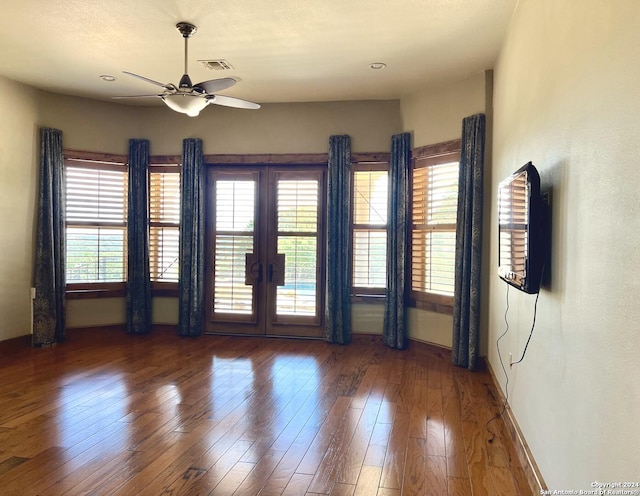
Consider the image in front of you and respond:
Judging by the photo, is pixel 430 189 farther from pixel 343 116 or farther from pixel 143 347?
pixel 143 347

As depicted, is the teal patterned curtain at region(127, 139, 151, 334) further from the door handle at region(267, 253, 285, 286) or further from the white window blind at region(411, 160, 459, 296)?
the white window blind at region(411, 160, 459, 296)

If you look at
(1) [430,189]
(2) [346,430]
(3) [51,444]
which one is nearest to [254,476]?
(2) [346,430]

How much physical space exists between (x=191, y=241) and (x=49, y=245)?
1687 millimetres

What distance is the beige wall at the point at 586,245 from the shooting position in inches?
57.4

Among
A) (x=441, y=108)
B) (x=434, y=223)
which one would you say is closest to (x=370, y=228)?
(x=434, y=223)

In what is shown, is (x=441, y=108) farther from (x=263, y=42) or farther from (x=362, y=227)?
(x=263, y=42)

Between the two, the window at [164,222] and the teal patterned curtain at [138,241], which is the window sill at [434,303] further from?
the teal patterned curtain at [138,241]

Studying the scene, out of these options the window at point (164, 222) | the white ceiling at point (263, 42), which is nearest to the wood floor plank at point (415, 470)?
the white ceiling at point (263, 42)

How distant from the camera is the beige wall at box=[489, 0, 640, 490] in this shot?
1458 mm

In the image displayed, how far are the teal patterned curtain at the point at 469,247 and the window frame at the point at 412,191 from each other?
0.67 ft

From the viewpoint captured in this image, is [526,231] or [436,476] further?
[436,476]

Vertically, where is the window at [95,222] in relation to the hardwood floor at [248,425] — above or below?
above

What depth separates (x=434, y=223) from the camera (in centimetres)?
546

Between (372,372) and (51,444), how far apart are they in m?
2.90
